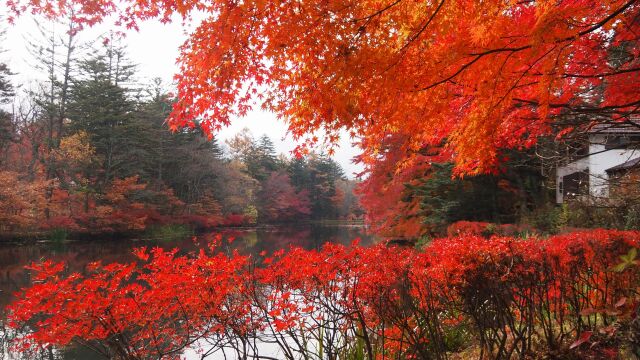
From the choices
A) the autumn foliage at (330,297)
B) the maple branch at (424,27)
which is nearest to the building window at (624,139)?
the autumn foliage at (330,297)

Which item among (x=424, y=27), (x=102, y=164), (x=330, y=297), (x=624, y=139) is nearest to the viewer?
(x=424, y=27)

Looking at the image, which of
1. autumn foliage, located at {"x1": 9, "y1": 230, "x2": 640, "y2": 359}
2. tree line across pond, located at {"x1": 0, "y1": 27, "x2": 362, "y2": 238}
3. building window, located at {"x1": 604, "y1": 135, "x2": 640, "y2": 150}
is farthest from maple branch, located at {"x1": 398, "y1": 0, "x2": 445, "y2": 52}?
tree line across pond, located at {"x1": 0, "y1": 27, "x2": 362, "y2": 238}

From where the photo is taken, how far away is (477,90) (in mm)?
4645

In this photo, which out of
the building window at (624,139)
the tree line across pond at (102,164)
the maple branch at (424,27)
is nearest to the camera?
the maple branch at (424,27)

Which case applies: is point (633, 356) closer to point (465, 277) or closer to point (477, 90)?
point (465, 277)

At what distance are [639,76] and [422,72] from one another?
152 inches

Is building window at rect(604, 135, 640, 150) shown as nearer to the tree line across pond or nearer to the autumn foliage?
the autumn foliage

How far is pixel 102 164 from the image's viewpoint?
2706 centimetres

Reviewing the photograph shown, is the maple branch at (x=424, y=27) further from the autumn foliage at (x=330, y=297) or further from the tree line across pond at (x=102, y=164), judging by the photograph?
the tree line across pond at (x=102, y=164)

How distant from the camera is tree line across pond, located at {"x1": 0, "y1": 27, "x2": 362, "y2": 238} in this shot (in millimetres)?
24156

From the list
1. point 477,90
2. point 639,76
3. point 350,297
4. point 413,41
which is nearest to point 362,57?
point 413,41

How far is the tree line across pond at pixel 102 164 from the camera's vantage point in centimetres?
2416

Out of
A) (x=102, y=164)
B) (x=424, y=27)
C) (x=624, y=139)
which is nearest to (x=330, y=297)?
(x=424, y=27)

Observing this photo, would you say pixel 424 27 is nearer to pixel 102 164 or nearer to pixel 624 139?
pixel 624 139
